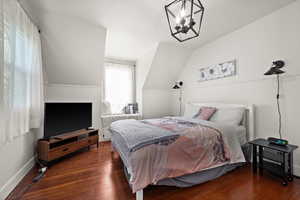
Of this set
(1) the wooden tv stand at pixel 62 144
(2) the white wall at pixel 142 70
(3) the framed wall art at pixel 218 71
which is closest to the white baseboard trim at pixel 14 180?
(1) the wooden tv stand at pixel 62 144

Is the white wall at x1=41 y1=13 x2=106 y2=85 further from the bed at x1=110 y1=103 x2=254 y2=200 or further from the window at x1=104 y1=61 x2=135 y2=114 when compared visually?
the bed at x1=110 y1=103 x2=254 y2=200

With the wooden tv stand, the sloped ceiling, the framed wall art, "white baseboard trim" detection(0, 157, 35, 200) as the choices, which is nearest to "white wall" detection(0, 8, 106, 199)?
"white baseboard trim" detection(0, 157, 35, 200)

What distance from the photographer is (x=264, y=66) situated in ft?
7.89

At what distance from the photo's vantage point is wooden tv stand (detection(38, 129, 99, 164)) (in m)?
2.32

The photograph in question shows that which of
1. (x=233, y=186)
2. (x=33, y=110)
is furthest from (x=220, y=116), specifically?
(x=33, y=110)

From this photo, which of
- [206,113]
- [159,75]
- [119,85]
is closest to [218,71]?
[206,113]

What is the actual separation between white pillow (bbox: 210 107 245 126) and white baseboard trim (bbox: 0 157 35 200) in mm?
3306

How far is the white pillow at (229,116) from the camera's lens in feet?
8.14

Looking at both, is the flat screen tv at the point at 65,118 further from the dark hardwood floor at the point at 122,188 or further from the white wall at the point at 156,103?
the white wall at the point at 156,103

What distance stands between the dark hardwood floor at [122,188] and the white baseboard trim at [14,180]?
0.06m

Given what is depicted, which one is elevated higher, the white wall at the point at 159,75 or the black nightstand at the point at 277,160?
the white wall at the point at 159,75

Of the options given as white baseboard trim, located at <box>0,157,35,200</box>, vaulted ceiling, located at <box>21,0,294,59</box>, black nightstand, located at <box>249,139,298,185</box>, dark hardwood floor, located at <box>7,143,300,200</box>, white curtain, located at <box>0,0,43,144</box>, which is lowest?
dark hardwood floor, located at <box>7,143,300,200</box>

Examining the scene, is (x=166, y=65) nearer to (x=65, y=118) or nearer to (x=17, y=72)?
(x=65, y=118)

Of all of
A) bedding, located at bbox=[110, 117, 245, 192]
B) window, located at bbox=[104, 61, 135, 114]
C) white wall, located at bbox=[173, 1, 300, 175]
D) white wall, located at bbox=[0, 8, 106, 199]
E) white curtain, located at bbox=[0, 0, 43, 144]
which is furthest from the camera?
window, located at bbox=[104, 61, 135, 114]
